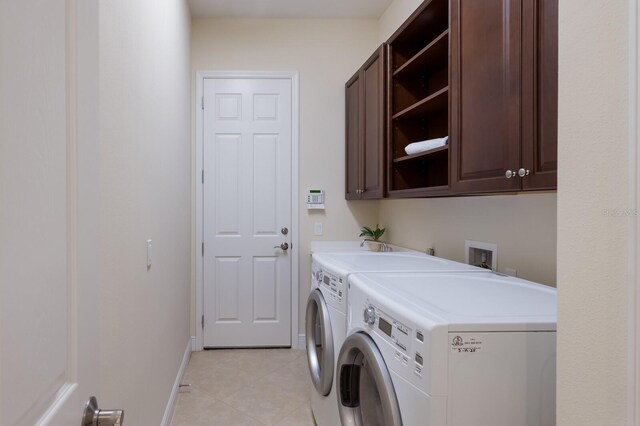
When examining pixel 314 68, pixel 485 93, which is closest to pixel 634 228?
pixel 485 93

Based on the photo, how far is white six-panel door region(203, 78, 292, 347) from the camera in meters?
3.26

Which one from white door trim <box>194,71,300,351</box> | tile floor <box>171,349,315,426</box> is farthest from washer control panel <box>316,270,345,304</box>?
white door trim <box>194,71,300,351</box>

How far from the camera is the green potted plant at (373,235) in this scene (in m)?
3.06

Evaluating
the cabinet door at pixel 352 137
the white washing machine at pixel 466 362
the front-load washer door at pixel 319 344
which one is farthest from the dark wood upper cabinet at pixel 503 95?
the cabinet door at pixel 352 137

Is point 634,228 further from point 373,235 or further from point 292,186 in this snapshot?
point 292,186

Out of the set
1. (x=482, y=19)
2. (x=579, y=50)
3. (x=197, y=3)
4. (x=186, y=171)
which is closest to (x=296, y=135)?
(x=186, y=171)

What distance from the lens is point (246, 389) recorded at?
2586 mm

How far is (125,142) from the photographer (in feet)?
4.34

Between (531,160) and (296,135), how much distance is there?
91.3 inches

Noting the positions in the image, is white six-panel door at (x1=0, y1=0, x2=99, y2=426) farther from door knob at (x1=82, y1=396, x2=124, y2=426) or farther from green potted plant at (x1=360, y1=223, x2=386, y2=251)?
green potted plant at (x1=360, y1=223, x2=386, y2=251)

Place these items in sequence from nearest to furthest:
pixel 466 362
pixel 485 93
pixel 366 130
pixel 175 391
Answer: pixel 466 362
pixel 485 93
pixel 175 391
pixel 366 130

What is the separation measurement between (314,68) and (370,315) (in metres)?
2.61

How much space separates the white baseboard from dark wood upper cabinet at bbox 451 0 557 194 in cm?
192

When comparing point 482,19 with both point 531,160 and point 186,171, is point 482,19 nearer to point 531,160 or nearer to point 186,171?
point 531,160
